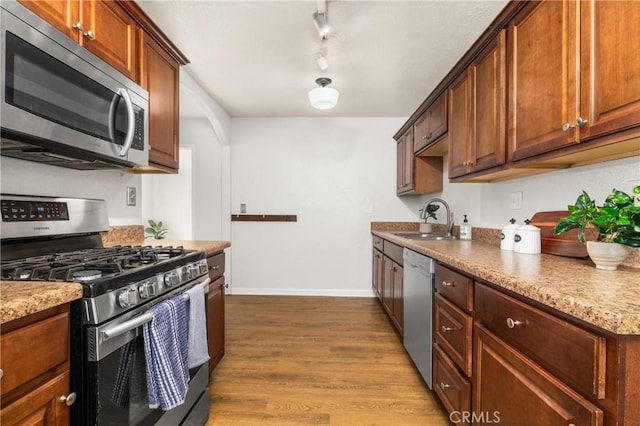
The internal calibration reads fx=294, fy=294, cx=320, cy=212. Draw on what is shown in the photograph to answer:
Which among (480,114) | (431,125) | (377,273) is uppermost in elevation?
(431,125)

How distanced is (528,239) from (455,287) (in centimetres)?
54

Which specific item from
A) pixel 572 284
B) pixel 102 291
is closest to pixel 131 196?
pixel 102 291

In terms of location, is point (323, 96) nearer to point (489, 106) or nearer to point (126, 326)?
point (489, 106)

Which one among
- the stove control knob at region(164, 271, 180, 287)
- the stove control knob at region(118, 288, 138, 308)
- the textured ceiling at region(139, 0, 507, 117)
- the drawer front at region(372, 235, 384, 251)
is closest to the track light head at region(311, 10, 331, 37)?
the textured ceiling at region(139, 0, 507, 117)

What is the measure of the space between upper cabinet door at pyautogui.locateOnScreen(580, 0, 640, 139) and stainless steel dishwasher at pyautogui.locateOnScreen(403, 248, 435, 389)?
3.19 ft

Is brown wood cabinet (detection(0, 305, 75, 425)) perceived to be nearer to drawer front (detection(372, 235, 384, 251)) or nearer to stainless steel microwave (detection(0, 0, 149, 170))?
stainless steel microwave (detection(0, 0, 149, 170))

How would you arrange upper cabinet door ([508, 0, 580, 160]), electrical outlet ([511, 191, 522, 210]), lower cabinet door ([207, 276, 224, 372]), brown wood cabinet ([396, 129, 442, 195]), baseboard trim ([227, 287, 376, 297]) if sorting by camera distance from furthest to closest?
baseboard trim ([227, 287, 376, 297])
brown wood cabinet ([396, 129, 442, 195])
electrical outlet ([511, 191, 522, 210])
lower cabinet door ([207, 276, 224, 372])
upper cabinet door ([508, 0, 580, 160])

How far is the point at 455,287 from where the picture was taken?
4.59 ft

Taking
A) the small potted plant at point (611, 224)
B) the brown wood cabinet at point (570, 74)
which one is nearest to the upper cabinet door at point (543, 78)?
the brown wood cabinet at point (570, 74)

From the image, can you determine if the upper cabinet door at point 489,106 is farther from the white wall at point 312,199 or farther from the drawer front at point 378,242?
the white wall at point 312,199

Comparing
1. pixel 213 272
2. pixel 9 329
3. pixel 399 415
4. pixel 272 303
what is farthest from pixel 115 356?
pixel 272 303

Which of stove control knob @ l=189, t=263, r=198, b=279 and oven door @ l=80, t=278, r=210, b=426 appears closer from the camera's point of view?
oven door @ l=80, t=278, r=210, b=426

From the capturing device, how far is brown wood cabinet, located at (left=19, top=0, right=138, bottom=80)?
1168mm

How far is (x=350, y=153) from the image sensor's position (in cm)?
398
